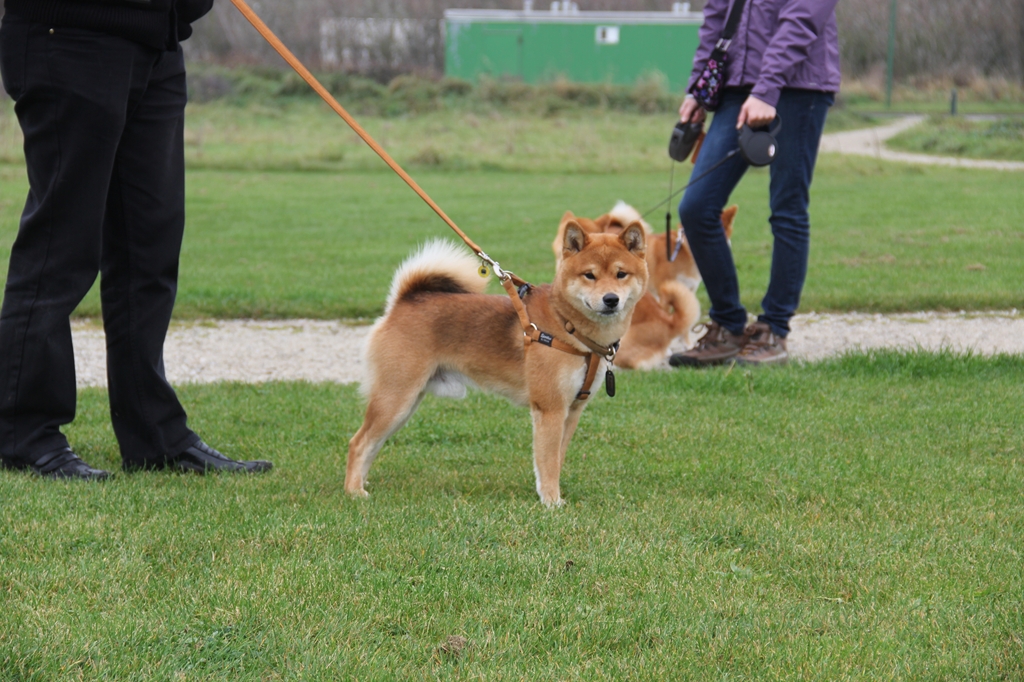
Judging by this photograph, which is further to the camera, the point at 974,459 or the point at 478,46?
the point at 478,46

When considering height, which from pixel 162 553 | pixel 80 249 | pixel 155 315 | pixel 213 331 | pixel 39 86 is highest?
pixel 39 86

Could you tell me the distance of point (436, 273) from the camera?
428cm

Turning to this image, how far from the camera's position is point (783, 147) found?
604 cm

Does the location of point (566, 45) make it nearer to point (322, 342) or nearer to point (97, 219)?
point (322, 342)

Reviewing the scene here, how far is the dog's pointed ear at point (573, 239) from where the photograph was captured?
4.14m

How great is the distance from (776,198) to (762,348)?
953 mm

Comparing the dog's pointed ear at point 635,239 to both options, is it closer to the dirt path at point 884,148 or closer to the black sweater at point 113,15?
the black sweater at point 113,15

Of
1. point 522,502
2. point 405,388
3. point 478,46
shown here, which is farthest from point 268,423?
point 478,46

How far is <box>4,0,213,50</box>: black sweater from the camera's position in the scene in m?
3.69

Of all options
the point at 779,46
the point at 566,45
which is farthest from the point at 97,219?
the point at 566,45

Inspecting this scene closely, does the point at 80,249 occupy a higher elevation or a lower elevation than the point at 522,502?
higher

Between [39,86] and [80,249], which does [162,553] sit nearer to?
[80,249]

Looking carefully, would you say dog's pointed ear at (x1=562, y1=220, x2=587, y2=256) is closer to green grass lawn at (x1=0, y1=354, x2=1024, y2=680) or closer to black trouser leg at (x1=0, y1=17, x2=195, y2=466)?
green grass lawn at (x1=0, y1=354, x2=1024, y2=680)

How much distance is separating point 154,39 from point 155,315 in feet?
3.70
